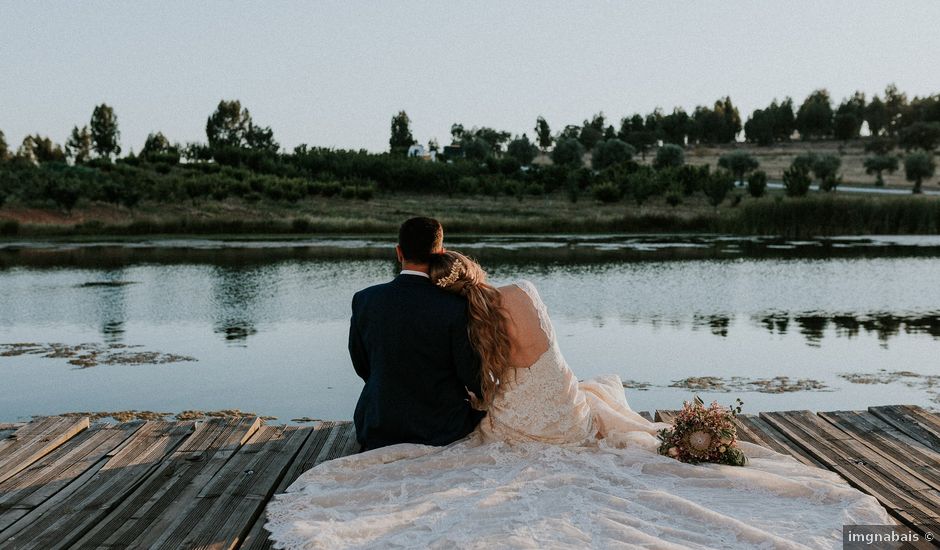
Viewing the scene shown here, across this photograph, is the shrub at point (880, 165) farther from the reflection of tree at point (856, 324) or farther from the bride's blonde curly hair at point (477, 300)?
the bride's blonde curly hair at point (477, 300)

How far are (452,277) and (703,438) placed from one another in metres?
1.61

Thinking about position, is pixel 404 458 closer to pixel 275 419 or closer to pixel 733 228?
pixel 275 419

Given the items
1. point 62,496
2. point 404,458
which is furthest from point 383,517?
point 62,496

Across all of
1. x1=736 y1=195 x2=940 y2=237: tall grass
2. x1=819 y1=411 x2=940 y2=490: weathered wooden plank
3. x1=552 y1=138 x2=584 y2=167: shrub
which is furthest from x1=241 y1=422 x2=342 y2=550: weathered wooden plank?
x1=552 y1=138 x2=584 y2=167: shrub

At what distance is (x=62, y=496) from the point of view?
4.81 meters

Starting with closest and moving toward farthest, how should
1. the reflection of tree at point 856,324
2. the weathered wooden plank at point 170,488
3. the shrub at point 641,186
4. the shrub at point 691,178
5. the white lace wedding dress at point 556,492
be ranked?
the white lace wedding dress at point 556,492 < the weathered wooden plank at point 170,488 < the reflection of tree at point 856,324 < the shrub at point 641,186 < the shrub at point 691,178

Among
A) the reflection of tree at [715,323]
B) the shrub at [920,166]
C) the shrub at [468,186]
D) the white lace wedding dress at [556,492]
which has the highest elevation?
the shrub at [920,166]

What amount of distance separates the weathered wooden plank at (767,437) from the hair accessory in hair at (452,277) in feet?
8.07

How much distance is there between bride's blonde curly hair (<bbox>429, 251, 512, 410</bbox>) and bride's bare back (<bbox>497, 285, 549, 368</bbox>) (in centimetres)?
5

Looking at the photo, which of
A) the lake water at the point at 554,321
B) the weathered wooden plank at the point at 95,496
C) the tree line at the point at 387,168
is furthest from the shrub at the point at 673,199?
the weathered wooden plank at the point at 95,496

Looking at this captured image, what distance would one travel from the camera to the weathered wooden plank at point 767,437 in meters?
5.46

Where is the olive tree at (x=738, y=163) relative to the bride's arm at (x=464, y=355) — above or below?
above

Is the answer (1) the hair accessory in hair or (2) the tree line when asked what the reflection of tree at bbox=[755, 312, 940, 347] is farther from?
(2) the tree line

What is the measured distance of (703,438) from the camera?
4.71 metres
